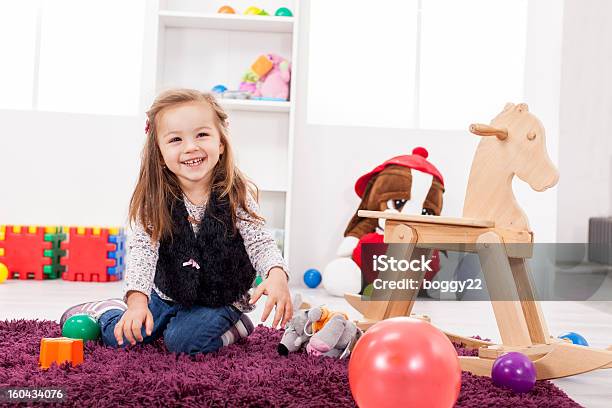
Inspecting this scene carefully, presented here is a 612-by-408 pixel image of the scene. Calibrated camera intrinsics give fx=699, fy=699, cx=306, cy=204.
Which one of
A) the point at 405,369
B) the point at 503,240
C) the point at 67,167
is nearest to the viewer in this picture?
the point at 405,369

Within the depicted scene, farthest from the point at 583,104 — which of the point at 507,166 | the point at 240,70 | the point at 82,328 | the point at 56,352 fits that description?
the point at 56,352

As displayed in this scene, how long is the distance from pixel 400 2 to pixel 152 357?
7.29 feet

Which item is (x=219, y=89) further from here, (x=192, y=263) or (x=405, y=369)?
(x=405, y=369)

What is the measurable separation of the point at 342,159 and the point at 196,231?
5.29 feet

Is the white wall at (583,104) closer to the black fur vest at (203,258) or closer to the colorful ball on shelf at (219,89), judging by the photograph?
the colorful ball on shelf at (219,89)

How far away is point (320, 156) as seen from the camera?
295cm

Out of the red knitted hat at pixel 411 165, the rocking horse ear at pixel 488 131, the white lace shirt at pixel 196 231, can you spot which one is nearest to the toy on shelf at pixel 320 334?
the white lace shirt at pixel 196 231

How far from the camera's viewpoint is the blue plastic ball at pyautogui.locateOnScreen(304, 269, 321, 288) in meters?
2.79

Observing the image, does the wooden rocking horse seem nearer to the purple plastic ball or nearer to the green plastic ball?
the purple plastic ball

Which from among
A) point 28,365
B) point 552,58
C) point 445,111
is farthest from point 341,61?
point 28,365

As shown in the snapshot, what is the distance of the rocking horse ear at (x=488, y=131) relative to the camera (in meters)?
1.37

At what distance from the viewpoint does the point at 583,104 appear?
2.95 m

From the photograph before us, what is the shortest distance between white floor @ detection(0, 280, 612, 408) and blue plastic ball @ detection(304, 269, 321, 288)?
32 mm

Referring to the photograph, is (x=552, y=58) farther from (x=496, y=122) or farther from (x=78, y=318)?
(x=78, y=318)
